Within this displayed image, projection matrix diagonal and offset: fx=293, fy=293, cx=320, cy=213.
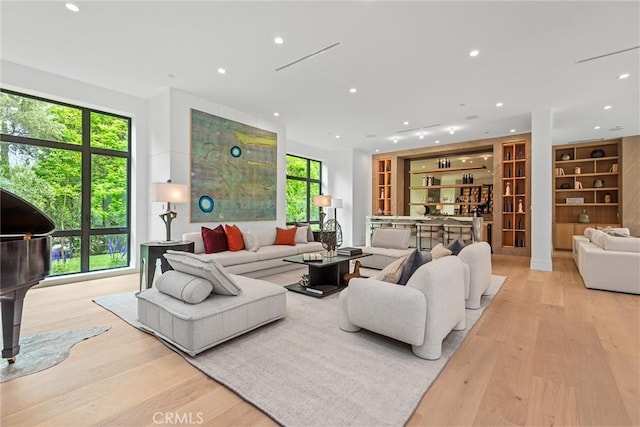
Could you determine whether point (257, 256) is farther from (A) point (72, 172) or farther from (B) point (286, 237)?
(A) point (72, 172)

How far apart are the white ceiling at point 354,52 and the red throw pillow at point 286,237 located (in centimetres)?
245

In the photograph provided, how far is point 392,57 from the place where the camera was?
386cm

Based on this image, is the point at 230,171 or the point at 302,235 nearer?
the point at 230,171

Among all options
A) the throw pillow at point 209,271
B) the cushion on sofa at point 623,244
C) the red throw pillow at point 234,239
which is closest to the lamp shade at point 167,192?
the red throw pillow at point 234,239

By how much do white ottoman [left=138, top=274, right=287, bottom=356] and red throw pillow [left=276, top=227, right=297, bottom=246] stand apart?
9.24 ft

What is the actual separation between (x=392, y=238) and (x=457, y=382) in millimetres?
3877

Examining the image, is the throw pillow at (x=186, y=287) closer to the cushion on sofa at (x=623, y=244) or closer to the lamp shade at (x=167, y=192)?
the lamp shade at (x=167, y=192)

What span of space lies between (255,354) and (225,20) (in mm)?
3331

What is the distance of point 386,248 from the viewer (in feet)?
18.8

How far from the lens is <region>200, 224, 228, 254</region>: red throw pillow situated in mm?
4711

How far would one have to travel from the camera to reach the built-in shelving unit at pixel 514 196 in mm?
7539

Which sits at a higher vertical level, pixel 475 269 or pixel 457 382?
pixel 475 269

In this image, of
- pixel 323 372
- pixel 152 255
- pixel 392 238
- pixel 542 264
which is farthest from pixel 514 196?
pixel 152 255

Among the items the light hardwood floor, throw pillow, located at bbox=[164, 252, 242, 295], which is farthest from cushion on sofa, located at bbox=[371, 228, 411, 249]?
throw pillow, located at bbox=[164, 252, 242, 295]
